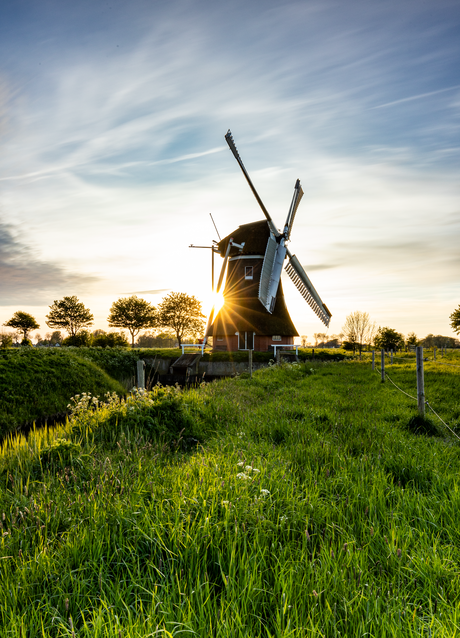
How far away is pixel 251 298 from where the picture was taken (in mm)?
29344

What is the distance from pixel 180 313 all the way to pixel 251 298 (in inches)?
1270

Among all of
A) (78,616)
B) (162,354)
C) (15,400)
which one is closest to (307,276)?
(162,354)

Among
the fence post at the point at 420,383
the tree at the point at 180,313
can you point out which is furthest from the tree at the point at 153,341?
the fence post at the point at 420,383

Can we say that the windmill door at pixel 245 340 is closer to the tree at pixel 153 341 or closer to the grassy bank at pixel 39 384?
the grassy bank at pixel 39 384

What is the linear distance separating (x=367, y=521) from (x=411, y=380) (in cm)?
1269

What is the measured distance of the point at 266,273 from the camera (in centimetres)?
2583

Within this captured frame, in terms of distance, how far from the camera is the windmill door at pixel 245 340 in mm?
29406

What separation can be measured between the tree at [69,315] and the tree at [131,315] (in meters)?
12.4

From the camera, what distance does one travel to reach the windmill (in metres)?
28.7

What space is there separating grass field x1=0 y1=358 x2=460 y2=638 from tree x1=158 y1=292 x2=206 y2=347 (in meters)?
55.0

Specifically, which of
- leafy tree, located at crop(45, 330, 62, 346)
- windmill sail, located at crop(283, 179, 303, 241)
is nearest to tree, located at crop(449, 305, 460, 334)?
windmill sail, located at crop(283, 179, 303, 241)

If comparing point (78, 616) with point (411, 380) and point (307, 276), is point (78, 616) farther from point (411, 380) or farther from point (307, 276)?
point (307, 276)

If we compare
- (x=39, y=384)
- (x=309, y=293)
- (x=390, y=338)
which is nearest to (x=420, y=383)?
(x=39, y=384)

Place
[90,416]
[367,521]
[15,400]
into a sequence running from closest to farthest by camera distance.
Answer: [367,521] < [90,416] < [15,400]
